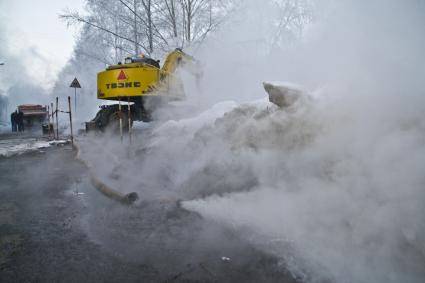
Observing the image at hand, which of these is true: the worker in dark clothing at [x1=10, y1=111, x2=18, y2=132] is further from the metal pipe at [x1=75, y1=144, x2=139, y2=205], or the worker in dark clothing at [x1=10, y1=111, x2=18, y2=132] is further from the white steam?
the metal pipe at [x1=75, y1=144, x2=139, y2=205]

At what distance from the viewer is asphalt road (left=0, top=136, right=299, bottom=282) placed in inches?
93.7

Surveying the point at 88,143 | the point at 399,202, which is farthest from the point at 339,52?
the point at 88,143

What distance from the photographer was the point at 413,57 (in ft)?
12.8

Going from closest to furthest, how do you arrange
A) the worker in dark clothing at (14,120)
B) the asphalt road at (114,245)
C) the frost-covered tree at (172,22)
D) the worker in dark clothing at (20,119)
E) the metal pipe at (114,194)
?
the asphalt road at (114,245), the metal pipe at (114,194), the frost-covered tree at (172,22), the worker in dark clothing at (20,119), the worker in dark clothing at (14,120)

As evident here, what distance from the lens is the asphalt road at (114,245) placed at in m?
2.38

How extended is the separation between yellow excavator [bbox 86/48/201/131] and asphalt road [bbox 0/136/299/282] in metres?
5.42

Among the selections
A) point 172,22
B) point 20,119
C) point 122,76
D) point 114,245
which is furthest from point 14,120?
point 114,245

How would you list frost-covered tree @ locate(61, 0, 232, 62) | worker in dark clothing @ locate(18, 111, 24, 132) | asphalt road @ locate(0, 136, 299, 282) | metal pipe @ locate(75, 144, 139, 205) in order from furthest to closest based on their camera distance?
worker in dark clothing @ locate(18, 111, 24, 132) → frost-covered tree @ locate(61, 0, 232, 62) → metal pipe @ locate(75, 144, 139, 205) → asphalt road @ locate(0, 136, 299, 282)

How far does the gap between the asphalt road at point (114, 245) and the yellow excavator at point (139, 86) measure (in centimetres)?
542

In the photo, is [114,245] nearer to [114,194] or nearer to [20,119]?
[114,194]

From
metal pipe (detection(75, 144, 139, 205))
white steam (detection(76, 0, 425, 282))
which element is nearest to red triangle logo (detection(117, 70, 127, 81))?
white steam (detection(76, 0, 425, 282))

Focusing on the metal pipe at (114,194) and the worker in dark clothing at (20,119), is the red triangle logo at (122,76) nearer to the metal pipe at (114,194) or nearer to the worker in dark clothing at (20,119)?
the metal pipe at (114,194)

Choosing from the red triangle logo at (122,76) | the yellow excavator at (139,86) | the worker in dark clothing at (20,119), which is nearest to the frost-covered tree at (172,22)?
the yellow excavator at (139,86)

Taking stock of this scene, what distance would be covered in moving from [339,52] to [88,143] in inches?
309
